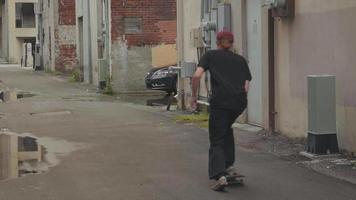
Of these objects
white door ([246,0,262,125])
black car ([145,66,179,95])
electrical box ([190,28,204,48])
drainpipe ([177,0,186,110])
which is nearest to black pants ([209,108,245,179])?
white door ([246,0,262,125])

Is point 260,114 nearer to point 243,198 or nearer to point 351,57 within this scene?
point 351,57

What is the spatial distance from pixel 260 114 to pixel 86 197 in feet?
19.7

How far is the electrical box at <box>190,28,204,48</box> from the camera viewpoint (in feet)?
51.5

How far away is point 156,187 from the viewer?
7.84 meters

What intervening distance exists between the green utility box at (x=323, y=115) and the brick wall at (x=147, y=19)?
577 inches

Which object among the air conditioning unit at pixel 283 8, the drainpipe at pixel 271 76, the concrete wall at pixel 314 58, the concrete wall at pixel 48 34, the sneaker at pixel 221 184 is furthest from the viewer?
the concrete wall at pixel 48 34

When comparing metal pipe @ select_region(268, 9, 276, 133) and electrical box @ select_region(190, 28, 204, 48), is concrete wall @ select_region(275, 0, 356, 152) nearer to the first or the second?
metal pipe @ select_region(268, 9, 276, 133)

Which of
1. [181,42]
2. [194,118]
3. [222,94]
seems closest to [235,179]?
[222,94]

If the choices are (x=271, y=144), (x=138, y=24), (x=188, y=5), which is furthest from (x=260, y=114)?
(x=138, y=24)

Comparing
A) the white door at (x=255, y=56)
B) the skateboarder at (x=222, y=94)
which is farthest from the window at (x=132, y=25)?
the skateboarder at (x=222, y=94)

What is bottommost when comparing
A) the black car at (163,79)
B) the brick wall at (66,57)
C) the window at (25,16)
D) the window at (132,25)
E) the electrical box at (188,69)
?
the black car at (163,79)

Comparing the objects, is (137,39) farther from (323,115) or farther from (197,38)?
(323,115)

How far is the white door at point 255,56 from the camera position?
12719 millimetres

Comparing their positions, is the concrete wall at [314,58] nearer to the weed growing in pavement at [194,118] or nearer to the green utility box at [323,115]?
the green utility box at [323,115]
